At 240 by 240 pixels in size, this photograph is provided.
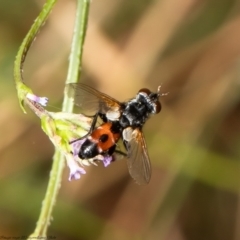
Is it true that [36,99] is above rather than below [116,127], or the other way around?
above

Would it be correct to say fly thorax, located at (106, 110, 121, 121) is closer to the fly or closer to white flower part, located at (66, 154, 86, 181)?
the fly

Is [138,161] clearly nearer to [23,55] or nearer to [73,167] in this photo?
[73,167]

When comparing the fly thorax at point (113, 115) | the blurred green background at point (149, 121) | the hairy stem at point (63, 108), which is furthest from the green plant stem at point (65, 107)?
the blurred green background at point (149, 121)

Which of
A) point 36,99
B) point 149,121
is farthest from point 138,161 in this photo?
point 149,121

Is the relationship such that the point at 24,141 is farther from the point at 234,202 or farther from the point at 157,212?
the point at 234,202

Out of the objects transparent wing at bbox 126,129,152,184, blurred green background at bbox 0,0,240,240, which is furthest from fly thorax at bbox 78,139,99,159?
blurred green background at bbox 0,0,240,240

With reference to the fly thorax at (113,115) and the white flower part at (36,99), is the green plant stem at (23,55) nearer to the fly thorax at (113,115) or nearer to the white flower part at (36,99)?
the white flower part at (36,99)
